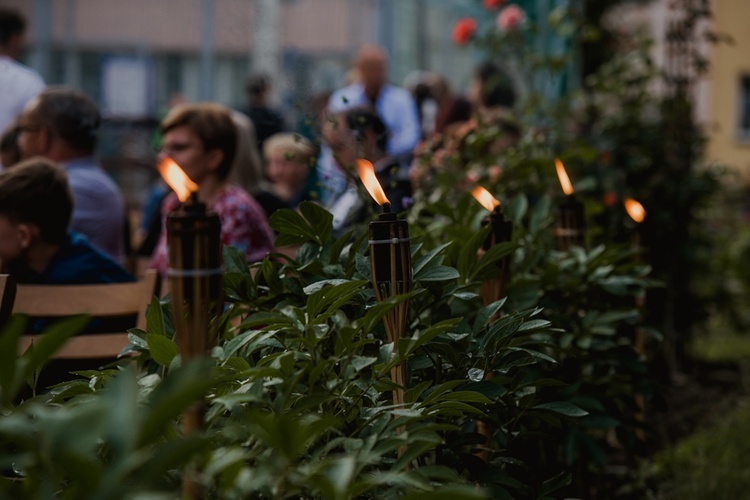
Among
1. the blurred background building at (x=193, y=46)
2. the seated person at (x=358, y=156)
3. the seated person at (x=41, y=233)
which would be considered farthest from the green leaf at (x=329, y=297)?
the blurred background building at (x=193, y=46)

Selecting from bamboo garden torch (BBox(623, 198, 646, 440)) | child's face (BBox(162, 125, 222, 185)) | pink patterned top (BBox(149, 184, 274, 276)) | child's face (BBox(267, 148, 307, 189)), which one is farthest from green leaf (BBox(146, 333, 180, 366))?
child's face (BBox(267, 148, 307, 189))

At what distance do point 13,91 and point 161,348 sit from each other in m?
3.62

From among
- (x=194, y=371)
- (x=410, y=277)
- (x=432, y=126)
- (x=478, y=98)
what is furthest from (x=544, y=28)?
(x=194, y=371)

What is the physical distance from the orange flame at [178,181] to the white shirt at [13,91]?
3.59m

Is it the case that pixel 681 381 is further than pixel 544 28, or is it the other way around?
pixel 544 28

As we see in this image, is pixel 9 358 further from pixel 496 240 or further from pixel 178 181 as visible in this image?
pixel 496 240

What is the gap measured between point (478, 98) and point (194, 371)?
613 cm

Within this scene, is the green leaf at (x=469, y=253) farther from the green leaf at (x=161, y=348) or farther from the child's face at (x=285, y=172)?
the child's face at (x=285, y=172)

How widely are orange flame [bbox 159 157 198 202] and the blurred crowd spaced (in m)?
0.44

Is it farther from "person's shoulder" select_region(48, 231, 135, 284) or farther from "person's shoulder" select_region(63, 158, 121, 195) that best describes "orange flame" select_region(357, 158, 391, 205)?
"person's shoulder" select_region(63, 158, 121, 195)

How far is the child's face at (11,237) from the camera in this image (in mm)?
2954

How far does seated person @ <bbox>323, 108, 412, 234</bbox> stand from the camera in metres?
2.76

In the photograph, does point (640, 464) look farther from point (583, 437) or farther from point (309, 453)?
point (309, 453)

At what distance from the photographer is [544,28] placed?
6.11 metres
